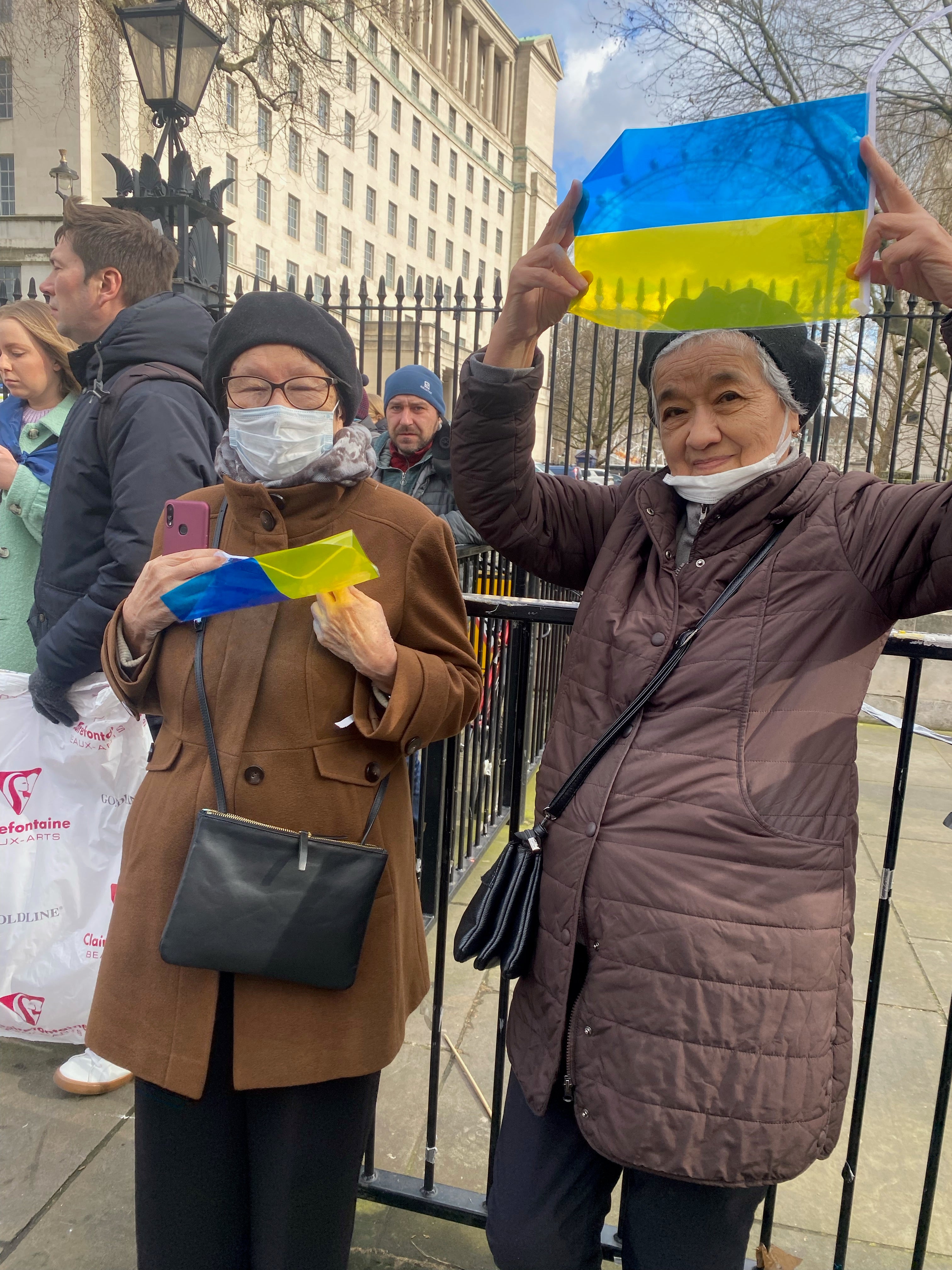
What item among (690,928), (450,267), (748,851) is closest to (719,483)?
(748,851)

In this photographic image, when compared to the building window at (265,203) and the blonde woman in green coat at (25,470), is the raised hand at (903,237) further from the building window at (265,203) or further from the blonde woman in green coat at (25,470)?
the building window at (265,203)

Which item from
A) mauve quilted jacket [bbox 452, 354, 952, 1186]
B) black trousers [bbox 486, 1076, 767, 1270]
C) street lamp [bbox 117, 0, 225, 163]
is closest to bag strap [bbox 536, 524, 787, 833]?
mauve quilted jacket [bbox 452, 354, 952, 1186]

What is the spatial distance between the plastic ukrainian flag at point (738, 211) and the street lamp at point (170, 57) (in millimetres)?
3972

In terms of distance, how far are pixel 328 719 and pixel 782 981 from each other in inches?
33.3

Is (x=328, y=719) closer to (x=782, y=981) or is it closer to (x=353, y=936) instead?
(x=353, y=936)

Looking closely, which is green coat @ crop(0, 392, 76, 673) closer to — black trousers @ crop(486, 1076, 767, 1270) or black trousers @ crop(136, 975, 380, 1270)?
black trousers @ crop(136, 975, 380, 1270)

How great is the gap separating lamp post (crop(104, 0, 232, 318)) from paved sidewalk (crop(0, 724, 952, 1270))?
3.48m

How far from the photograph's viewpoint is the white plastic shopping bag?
2658 millimetres

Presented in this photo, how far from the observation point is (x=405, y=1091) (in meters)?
2.84

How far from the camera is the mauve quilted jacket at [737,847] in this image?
A: 4.38ft

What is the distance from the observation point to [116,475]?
7.68 ft

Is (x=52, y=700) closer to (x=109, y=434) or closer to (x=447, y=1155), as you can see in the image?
(x=109, y=434)

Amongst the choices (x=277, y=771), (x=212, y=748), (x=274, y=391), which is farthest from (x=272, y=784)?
(x=274, y=391)

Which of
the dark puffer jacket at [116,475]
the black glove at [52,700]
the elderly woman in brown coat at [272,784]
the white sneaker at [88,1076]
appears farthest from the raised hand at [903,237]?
the white sneaker at [88,1076]
